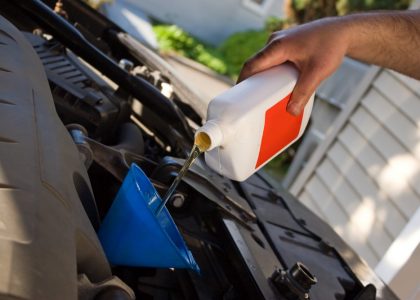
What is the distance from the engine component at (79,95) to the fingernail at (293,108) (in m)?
0.69

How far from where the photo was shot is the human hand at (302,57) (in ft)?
4.93

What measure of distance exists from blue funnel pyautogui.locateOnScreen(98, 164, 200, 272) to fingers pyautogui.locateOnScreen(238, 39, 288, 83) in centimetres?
47

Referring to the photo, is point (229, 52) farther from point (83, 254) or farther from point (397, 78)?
point (83, 254)

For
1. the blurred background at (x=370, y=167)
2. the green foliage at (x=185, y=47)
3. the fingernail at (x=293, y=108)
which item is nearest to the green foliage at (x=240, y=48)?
the green foliage at (x=185, y=47)

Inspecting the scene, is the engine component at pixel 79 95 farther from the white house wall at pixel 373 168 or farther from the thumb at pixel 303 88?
the white house wall at pixel 373 168

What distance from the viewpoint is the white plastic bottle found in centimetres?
136

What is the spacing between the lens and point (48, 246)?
0.83 meters

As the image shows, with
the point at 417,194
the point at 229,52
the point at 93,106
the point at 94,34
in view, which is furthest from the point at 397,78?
the point at 229,52

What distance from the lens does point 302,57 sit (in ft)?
5.02

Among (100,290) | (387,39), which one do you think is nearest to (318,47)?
(387,39)

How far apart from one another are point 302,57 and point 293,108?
156 millimetres

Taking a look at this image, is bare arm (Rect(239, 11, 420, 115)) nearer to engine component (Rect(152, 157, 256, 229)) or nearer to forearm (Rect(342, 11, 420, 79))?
forearm (Rect(342, 11, 420, 79))

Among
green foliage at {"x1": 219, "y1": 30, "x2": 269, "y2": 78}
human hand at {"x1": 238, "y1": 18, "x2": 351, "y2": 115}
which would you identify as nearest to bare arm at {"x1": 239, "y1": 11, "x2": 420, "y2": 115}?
human hand at {"x1": 238, "y1": 18, "x2": 351, "y2": 115}

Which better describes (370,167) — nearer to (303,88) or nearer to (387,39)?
(387,39)
